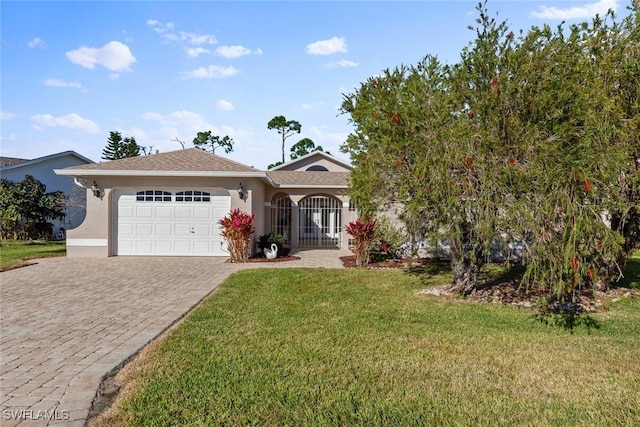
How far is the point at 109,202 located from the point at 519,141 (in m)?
14.4

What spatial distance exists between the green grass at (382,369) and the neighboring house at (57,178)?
20.1 m

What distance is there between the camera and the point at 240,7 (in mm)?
11094

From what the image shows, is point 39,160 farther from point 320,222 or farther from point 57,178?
point 320,222

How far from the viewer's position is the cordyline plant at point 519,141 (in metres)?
5.75

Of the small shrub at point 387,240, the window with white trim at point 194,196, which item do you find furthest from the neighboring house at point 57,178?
the small shrub at point 387,240

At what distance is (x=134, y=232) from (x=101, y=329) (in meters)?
9.88

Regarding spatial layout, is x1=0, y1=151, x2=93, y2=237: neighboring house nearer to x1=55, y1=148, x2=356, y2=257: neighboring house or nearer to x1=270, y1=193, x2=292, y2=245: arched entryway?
x1=55, y1=148, x2=356, y2=257: neighboring house

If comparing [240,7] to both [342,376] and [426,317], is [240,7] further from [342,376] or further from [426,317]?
[342,376]

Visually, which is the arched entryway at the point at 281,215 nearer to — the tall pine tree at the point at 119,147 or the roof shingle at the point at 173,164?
the roof shingle at the point at 173,164

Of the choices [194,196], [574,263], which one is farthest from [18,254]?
[574,263]

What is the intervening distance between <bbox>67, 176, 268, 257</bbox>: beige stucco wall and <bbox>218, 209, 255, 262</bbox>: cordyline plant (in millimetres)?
937

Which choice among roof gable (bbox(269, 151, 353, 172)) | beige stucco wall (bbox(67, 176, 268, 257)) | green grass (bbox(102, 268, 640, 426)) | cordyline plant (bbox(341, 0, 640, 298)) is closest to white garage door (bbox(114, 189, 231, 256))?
beige stucco wall (bbox(67, 176, 268, 257))

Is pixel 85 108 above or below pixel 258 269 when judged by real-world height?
above

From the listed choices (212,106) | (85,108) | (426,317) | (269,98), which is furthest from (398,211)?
(85,108)
